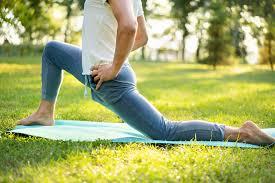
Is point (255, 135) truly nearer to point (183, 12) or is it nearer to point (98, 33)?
point (98, 33)

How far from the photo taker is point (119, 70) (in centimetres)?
368

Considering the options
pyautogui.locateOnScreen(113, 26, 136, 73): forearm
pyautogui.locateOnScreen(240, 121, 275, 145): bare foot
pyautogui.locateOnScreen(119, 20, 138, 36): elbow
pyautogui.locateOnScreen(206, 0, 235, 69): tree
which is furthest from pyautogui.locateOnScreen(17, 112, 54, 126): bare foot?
pyautogui.locateOnScreen(206, 0, 235, 69): tree

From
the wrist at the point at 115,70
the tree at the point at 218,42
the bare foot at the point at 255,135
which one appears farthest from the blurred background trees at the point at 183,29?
the bare foot at the point at 255,135

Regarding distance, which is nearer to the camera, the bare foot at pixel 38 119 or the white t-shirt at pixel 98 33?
the white t-shirt at pixel 98 33

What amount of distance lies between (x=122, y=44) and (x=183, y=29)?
135 ft

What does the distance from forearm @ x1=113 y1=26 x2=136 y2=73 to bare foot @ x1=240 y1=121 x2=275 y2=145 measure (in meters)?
1.25

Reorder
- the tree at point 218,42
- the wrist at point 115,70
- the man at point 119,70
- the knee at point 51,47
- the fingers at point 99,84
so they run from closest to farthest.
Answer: the man at point 119,70 < the wrist at point 115,70 < the fingers at point 99,84 < the knee at point 51,47 < the tree at point 218,42

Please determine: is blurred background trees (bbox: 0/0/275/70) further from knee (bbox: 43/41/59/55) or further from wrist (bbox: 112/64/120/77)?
wrist (bbox: 112/64/120/77)

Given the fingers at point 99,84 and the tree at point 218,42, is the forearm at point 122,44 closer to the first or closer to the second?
the fingers at point 99,84

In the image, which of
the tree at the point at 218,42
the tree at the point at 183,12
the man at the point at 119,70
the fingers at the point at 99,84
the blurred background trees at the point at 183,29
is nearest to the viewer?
the man at the point at 119,70

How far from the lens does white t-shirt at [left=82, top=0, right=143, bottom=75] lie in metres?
3.67

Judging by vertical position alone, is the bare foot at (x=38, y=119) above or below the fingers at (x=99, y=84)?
below

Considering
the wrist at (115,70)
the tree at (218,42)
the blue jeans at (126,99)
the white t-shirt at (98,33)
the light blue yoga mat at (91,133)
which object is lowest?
the tree at (218,42)

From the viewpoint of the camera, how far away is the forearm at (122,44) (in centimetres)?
345
